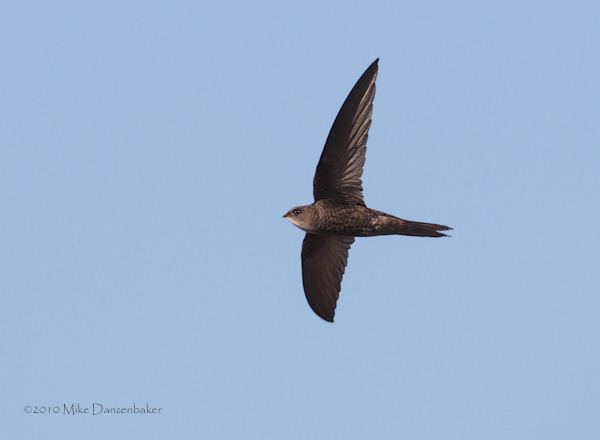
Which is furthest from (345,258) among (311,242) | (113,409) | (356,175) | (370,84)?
(113,409)

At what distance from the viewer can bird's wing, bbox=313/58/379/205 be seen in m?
15.7

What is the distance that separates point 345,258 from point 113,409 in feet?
12.9

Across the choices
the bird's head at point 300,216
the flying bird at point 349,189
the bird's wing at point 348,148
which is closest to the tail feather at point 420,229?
the flying bird at point 349,189

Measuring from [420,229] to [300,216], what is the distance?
1665mm

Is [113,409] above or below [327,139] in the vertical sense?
below

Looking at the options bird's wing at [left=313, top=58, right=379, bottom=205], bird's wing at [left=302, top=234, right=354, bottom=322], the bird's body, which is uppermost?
bird's wing at [left=313, top=58, right=379, bottom=205]

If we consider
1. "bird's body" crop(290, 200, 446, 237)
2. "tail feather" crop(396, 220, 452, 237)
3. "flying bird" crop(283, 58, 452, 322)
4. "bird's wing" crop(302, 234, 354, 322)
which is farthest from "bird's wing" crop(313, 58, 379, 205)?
"bird's wing" crop(302, 234, 354, 322)

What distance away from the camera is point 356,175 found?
16047 mm

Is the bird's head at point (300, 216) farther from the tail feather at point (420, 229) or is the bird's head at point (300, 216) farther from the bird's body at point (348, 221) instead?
the tail feather at point (420, 229)

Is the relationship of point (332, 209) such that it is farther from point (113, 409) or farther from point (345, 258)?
point (113, 409)

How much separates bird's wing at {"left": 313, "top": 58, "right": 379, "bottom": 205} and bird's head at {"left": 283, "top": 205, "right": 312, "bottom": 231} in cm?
23

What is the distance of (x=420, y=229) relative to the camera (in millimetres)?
15633

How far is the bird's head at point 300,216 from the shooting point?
16.2 metres

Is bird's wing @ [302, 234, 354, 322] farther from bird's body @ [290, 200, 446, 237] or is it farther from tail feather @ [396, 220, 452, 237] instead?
tail feather @ [396, 220, 452, 237]
